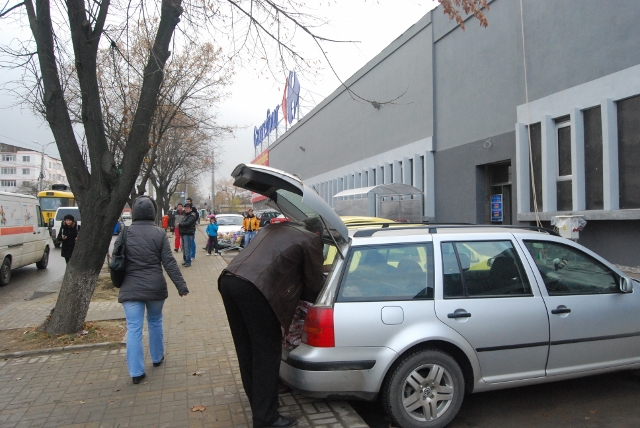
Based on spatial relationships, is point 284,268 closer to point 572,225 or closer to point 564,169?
point 572,225

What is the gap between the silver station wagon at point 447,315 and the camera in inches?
140

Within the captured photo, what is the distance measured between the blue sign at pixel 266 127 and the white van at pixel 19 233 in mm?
29860

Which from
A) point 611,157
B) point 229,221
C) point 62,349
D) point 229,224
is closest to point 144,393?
point 62,349

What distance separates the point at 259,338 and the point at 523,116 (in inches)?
361

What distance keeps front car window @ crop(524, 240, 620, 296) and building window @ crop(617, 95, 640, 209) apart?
474 centimetres

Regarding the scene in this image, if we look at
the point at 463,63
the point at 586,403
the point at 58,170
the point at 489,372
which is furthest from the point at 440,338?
the point at 58,170

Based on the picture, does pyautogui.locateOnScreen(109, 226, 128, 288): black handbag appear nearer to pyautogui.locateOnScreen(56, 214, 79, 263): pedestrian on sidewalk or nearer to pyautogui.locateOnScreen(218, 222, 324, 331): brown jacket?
pyautogui.locateOnScreen(218, 222, 324, 331): brown jacket

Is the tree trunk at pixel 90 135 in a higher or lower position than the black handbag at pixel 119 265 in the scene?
higher

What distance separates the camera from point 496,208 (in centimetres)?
1238

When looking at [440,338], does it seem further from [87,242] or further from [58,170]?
[58,170]

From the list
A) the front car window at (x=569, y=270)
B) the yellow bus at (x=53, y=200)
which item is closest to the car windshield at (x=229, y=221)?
the yellow bus at (x=53, y=200)

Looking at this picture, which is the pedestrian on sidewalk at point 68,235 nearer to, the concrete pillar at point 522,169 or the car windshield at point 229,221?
the concrete pillar at point 522,169

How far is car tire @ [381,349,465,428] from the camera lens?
11.7 ft

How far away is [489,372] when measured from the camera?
3.83 meters
